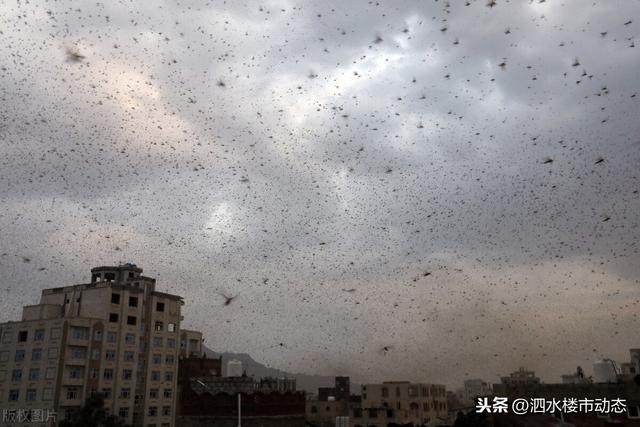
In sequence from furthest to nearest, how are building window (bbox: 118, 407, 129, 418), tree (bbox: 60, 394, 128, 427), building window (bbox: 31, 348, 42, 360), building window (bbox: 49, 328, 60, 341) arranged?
1. building window (bbox: 118, 407, 129, 418)
2. building window (bbox: 49, 328, 60, 341)
3. building window (bbox: 31, 348, 42, 360)
4. tree (bbox: 60, 394, 128, 427)

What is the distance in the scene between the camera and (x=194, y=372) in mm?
89438

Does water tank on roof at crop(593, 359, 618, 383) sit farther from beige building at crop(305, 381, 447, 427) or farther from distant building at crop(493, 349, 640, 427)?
beige building at crop(305, 381, 447, 427)

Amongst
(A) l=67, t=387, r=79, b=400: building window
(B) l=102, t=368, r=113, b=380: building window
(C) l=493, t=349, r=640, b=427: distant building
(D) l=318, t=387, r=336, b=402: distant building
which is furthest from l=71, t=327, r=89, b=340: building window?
(D) l=318, t=387, r=336, b=402: distant building

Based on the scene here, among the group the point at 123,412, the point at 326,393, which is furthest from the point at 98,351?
the point at 326,393

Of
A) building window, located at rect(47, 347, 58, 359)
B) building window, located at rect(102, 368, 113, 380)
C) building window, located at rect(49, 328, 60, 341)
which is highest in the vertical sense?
building window, located at rect(49, 328, 60, 341)

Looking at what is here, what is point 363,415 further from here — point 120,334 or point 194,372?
point 120,334

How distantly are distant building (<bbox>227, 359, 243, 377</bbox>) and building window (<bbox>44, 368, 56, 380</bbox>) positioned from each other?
2811 centimetres

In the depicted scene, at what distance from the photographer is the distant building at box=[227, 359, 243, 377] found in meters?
88.0

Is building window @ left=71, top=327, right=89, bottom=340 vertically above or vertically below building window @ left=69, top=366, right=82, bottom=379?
above

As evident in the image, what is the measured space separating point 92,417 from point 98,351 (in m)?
11.9

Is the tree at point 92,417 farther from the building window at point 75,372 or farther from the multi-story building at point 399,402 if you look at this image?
the multi-story building at point 399,402

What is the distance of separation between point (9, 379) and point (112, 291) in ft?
53.1

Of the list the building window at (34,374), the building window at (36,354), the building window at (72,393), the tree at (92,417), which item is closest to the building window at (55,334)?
the building window at (36,354)

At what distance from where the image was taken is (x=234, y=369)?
88562mm
